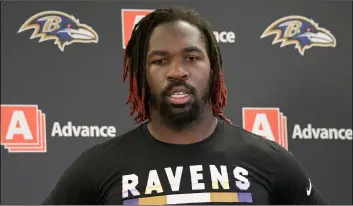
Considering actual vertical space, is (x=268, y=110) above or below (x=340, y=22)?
below

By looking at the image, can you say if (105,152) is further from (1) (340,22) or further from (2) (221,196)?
(1) (340,22)

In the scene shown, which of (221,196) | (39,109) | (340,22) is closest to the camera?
(221,196)

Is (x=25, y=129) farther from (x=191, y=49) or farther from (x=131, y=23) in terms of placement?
(x=191, y=49)

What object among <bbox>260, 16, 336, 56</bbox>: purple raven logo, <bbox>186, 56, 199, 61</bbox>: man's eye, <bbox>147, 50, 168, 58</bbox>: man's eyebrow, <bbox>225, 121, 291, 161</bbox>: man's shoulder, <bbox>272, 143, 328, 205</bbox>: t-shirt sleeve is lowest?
<bbox>272, 143, 328, 205</bbox>: t-shirt sleeve

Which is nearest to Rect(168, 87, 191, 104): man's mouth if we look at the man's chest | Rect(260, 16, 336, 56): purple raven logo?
the man's chest

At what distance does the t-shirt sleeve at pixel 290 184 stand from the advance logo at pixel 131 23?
998 mm

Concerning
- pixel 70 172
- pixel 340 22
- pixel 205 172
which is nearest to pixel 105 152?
pixel 70 172

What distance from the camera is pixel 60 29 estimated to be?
84.4 inches

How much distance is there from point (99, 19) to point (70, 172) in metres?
1.04

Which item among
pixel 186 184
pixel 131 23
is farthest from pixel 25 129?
pixel 186 184

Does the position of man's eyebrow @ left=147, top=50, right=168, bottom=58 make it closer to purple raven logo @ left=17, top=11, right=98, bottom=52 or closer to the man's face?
the man's face

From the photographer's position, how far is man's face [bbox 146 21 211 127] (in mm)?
1165

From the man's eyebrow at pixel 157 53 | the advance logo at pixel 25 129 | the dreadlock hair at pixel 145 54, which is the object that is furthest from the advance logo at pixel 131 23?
the man's eyebrow at pixel 157 53

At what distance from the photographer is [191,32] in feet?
4.01
